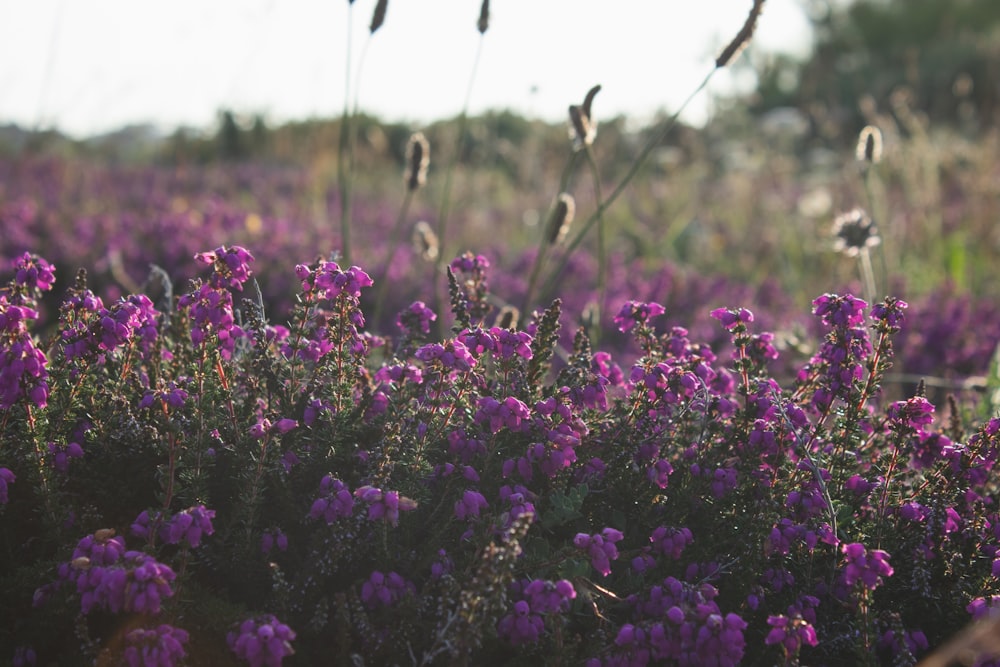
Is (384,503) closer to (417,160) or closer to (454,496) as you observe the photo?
(454,496)

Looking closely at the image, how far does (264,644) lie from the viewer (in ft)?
5.01

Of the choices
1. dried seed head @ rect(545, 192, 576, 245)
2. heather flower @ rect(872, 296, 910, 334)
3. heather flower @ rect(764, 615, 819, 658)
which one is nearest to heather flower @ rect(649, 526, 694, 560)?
heather flower @ rect(764, 615, 819, 658)

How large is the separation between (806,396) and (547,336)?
2.37 ft

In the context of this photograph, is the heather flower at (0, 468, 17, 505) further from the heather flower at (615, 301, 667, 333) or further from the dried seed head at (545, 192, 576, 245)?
the dried seed head at (545, 192, 576, 245)

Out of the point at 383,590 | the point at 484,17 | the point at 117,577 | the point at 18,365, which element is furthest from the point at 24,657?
the point at 484,17

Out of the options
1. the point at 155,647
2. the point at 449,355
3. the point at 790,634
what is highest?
the point at 449,355

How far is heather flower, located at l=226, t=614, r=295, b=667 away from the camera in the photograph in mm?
1507

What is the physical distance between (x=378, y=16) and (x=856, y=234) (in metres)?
2.04

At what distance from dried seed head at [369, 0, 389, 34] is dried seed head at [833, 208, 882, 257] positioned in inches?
77.6

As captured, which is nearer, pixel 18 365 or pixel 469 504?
pixel 18 365

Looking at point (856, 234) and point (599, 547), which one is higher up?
point (856, 234)

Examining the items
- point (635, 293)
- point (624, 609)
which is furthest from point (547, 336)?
point (635, 293)

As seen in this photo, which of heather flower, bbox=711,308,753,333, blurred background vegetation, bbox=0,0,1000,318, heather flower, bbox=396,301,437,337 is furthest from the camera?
blurred background vegetation, bbox=0,0,1000,318

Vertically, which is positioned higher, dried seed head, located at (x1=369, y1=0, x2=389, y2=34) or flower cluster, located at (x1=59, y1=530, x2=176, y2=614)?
dried seed head, located at (x1=369, y1=0, x2=389, y2=34)
